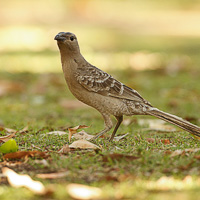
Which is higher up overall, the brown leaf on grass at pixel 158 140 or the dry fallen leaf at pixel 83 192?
the dry fallen leaf at pixel 83 192

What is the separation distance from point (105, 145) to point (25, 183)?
1.56 m

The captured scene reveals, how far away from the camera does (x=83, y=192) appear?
3.28 metres

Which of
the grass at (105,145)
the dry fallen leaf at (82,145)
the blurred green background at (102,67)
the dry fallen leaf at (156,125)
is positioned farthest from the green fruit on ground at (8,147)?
the dry fallen leaf at (156,125)

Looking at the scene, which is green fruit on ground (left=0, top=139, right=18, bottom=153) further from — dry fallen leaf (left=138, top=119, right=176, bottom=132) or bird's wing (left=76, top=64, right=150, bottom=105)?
dry fallen leaf (left=138, top=119, right=176, bottom=132)

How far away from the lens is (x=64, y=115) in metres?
7.44

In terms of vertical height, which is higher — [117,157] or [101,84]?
[101,84]

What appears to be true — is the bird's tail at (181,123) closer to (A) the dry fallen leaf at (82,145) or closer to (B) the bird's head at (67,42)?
(A) the dry fallen leaf at (82,145)

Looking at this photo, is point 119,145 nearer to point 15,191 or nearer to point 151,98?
point 15,191

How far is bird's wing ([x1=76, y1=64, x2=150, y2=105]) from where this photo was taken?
5.29 meters

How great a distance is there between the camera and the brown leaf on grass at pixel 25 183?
3390 millimetres

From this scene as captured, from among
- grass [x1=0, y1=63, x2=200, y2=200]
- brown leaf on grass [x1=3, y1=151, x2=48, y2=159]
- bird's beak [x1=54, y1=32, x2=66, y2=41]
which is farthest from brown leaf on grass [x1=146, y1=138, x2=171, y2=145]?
bird's beak [x1=54, y1=32, x2=66, y2=41]

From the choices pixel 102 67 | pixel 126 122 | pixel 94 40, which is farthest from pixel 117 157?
pixel 94 40

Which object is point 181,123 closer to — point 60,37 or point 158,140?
point 158,140

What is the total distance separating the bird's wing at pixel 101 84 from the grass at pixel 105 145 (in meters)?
0.52
